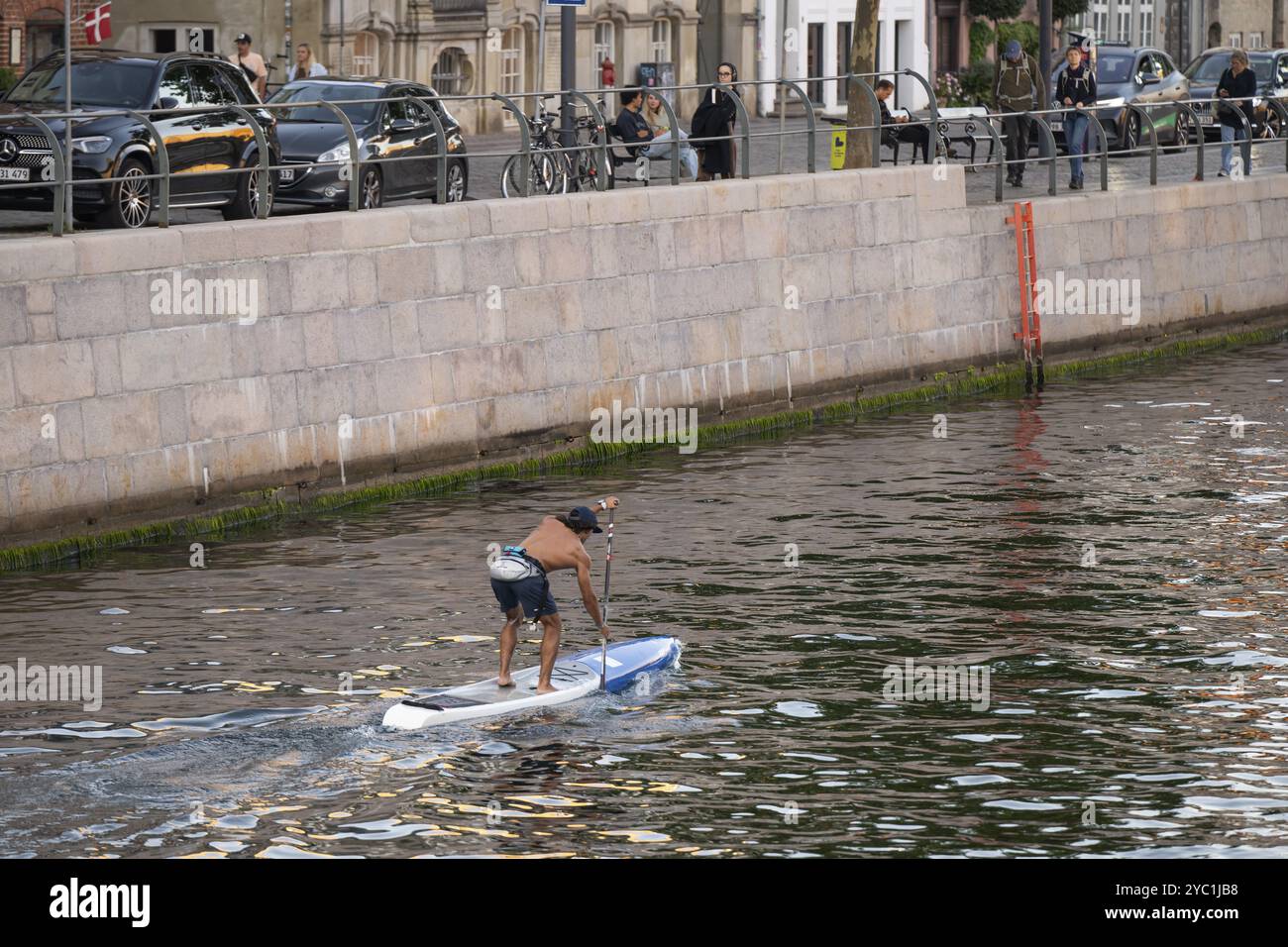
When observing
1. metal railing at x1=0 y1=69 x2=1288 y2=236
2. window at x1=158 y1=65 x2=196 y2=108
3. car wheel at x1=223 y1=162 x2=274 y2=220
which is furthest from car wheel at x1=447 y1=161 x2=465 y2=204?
window at x1=158 y1=65 x2=196 y2=108

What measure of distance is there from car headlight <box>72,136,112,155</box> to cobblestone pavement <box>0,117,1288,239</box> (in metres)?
0.91

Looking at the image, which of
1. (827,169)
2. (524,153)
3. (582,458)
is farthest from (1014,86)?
(582,458)

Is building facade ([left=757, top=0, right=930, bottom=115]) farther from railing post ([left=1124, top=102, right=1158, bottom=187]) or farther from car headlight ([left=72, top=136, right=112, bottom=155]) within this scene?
car headlight ([left=72, top=136, right=112, bottom=155])

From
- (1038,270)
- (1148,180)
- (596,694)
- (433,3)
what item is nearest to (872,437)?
(1038,270)

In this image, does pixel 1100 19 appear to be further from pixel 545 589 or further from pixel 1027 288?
pixel 545 589

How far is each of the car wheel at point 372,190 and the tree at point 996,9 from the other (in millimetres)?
41505

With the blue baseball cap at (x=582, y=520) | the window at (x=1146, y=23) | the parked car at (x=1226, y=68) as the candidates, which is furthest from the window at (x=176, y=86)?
the window at (x=1146, y=23)

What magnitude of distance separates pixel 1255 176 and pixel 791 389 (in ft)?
34.6

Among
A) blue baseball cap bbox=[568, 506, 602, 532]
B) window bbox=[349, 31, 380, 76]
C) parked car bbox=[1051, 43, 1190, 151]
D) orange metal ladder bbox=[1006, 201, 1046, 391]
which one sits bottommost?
blue baseball cap bbox=[568, 506, 602, 532]

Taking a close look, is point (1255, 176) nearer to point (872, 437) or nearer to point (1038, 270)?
point (1038, 270)

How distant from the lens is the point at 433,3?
46.8 metres

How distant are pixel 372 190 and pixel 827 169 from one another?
5.91m

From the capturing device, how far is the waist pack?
594 inches

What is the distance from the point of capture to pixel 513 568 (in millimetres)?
15094
